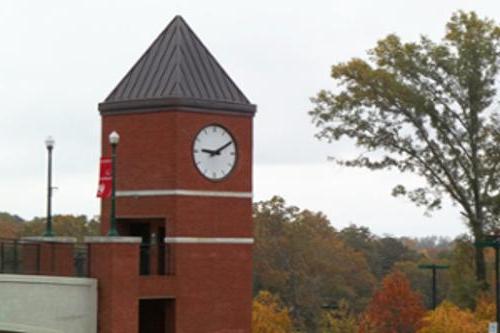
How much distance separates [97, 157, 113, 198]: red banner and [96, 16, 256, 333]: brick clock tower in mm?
709

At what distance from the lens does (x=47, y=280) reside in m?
27.7

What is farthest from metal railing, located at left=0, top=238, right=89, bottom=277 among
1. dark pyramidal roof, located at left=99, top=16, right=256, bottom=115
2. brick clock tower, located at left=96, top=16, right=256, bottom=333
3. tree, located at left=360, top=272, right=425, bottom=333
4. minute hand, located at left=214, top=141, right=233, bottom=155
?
tree, located at left=360, top=272, right=425, bottom=333

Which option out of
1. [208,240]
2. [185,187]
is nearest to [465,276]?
[208,240]

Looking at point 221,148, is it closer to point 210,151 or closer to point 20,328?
point 210,151

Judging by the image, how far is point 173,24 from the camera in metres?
32.2

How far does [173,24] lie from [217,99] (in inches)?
119

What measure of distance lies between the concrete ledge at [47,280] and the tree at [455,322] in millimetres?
23418

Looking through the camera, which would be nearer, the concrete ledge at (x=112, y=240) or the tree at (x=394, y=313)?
the concrete ledge at (x=112, y=240)

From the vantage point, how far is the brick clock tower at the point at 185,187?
29688 mm

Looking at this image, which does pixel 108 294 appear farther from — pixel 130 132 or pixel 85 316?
pixel 130 132

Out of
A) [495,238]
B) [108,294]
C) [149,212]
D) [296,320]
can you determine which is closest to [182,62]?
[149,212]

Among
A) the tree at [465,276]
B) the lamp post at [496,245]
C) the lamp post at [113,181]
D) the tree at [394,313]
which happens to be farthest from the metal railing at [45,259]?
→ the tree at [394,313]

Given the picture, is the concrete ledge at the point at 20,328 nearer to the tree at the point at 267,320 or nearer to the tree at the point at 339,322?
the tree at the point at 267,320

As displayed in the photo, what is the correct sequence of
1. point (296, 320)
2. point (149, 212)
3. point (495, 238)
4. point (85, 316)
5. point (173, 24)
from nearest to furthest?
point (85, 316)
point (149, 212)
point (173, 24)
point (495, 238)
point (296, 320)
